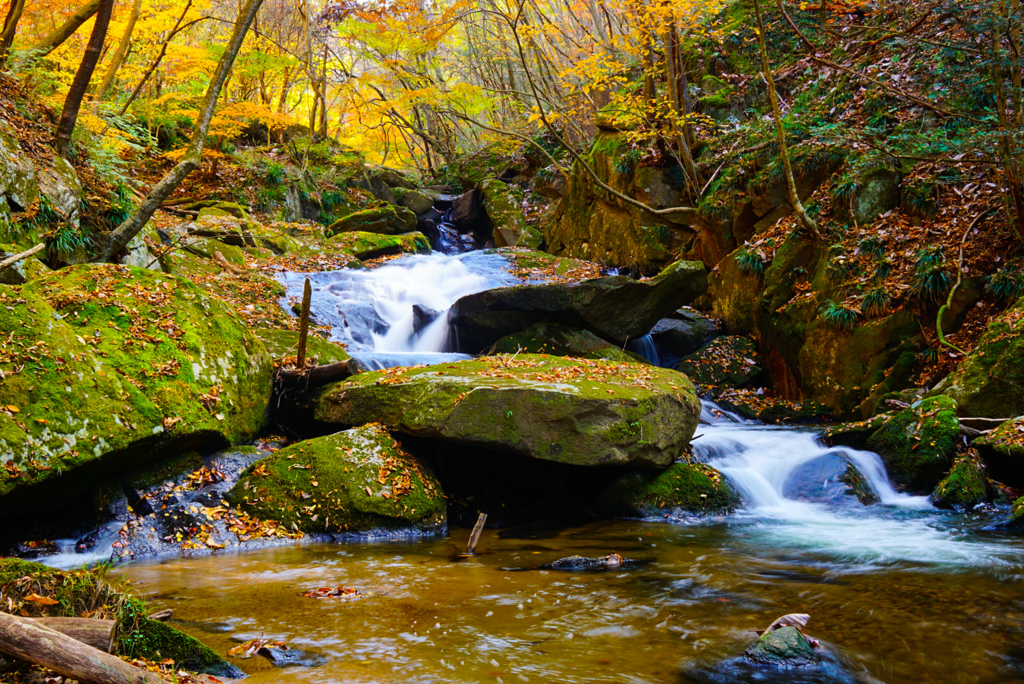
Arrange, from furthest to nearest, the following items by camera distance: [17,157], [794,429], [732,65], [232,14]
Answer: [232,14] → [732,65] → [794,429] → [17,157]

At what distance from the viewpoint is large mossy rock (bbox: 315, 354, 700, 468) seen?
21.6 ft

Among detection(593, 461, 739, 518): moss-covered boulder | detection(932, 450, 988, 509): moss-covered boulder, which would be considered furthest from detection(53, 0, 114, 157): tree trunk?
detection(932, 450, 988, 509): moss-covered boulder

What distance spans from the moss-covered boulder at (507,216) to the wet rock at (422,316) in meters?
8.35

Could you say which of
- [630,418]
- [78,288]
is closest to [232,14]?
[78,288]

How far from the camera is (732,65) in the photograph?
1534 cm

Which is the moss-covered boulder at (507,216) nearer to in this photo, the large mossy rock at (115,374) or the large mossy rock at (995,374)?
the large mossy rock at (115,374)

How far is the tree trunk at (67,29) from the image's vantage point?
Result: 9.74 m

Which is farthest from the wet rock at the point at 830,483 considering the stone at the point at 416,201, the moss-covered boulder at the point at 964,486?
the stone at the point at 416,201

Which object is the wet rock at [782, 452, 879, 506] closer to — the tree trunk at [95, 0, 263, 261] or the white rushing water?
the white rushing water

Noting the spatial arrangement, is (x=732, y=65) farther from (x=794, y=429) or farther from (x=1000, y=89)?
(x=794, y=429)

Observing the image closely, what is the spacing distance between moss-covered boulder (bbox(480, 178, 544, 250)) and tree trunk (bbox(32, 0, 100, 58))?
1278 centimetres

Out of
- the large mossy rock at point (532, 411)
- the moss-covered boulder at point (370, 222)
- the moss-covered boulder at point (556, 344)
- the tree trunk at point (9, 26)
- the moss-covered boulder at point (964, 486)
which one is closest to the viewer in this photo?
the large mossy rock at point (532, 411)

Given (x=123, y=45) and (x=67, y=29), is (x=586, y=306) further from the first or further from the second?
(x=123, y=45)

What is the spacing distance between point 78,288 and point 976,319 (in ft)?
37.3
